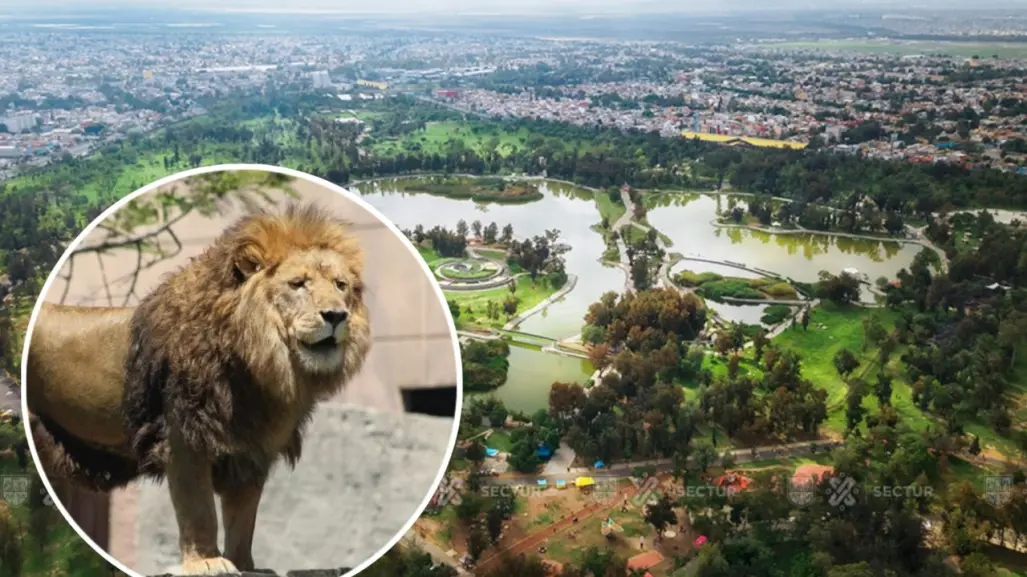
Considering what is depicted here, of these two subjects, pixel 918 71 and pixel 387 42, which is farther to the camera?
pixel 387 42

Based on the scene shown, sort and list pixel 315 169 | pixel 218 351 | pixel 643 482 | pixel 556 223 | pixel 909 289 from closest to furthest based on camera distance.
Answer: pixel 218 351
pixel 643 482
pixel 909 289
pixel 556 223
pixel 315 169

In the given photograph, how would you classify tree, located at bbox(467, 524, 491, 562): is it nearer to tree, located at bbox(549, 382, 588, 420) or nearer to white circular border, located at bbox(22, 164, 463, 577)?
tree, located at bbox(549, 382, 588, 420)

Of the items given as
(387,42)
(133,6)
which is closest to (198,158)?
(387,42)

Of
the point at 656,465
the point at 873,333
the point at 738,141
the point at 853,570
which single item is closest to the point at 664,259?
the point at 873,333

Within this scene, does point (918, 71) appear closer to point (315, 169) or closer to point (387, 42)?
point (315, 169)

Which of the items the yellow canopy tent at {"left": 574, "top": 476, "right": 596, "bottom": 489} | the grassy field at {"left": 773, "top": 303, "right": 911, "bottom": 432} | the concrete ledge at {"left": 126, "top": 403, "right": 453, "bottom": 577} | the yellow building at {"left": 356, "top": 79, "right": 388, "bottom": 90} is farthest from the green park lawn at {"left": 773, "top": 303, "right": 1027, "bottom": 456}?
the yellow building at {"left": 356, "top": 79, "right": 388, "bottom": 90}

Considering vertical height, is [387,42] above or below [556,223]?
above

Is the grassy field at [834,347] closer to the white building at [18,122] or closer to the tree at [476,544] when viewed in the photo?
the tree at [476,544]

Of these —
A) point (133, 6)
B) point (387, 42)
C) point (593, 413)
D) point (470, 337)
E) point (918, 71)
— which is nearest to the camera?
point (593, 413)
